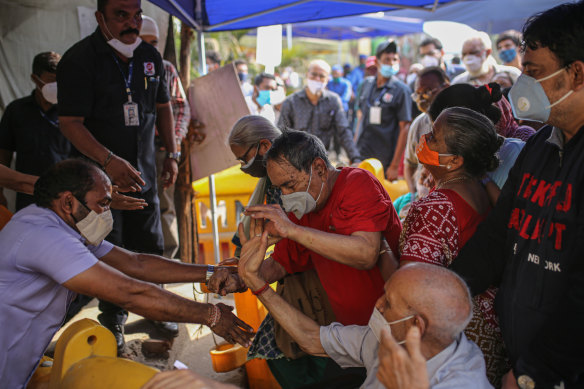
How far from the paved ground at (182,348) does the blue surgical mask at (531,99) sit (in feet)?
8.30

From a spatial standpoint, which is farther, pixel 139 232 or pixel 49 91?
pixel 49 91

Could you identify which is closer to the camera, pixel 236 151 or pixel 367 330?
pixel 367 330

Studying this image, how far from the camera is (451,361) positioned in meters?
1.60

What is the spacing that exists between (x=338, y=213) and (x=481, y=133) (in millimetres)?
749

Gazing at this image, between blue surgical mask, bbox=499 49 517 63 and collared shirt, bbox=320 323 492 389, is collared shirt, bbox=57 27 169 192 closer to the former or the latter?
collared shirt, bbox=320 323 492 389

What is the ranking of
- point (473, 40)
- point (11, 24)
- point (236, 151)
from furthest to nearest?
point (473, 40) < point (11, 24) < point (236, 151)

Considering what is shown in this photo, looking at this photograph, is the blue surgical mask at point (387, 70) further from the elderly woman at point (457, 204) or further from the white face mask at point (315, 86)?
the elderly woman at point (457, 204)

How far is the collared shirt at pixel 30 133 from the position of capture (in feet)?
13.2

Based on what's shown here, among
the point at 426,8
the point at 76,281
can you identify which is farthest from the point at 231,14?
the point at 76,281

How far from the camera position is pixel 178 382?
54.6 inches

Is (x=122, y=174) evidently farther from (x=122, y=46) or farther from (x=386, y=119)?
(x=386, y=119)

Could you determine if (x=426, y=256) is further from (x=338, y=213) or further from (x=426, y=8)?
(x=426, y=8)

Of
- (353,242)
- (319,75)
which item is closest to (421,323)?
(353,242)

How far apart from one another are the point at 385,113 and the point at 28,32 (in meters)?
4.42
